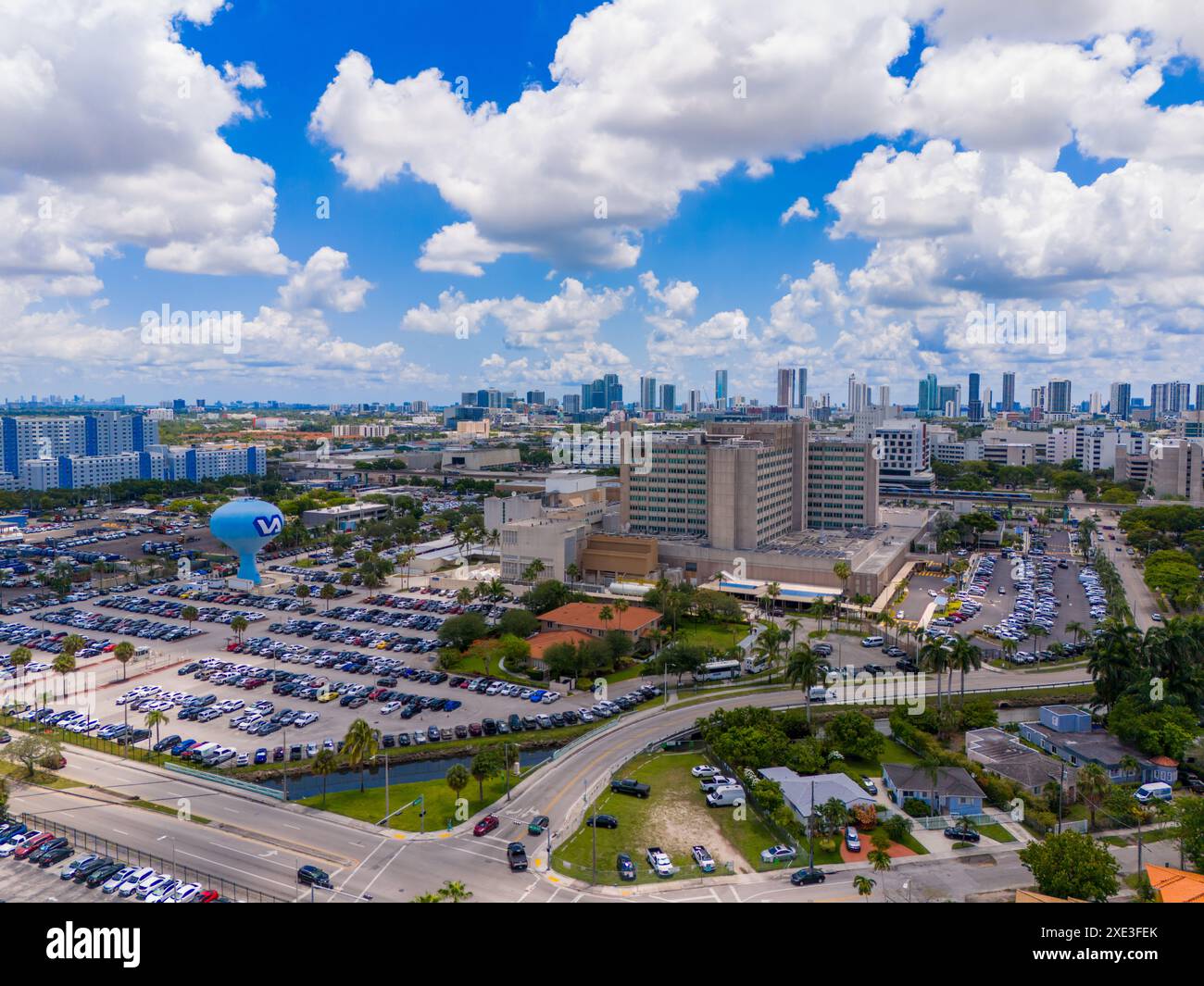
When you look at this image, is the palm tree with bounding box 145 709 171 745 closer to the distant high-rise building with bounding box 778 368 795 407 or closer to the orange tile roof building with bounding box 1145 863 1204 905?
the orange tile roof building with bounding box 1145 863 1204 905

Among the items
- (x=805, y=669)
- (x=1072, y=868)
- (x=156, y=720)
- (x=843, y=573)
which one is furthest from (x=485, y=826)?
(x=843, y=573)

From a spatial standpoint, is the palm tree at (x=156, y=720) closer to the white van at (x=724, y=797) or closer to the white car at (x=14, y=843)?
the white car at (x=14, y=843)

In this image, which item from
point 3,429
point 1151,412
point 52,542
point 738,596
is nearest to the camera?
point 738,596

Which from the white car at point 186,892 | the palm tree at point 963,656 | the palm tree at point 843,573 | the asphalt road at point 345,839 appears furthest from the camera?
the palm tree at point 843,573

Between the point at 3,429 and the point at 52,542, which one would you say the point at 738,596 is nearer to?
the point at 52,542

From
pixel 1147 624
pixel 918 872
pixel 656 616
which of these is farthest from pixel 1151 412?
pixel 918 872

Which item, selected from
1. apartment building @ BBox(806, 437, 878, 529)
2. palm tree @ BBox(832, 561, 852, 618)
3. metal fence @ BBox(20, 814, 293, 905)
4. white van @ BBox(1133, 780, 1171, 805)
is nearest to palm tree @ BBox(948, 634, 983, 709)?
white van @ BBox(1133, 780, 1171, 805)

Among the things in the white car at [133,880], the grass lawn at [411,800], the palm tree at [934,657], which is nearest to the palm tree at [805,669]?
the palm tree at [934,657]
